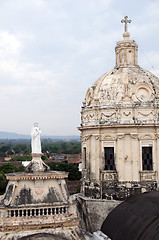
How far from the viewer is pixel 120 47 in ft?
67.7

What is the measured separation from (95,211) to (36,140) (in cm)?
580

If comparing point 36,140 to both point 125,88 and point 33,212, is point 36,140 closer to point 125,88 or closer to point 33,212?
point 33,212

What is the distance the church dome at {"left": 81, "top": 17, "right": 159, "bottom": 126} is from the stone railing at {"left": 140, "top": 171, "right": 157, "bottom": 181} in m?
2.70

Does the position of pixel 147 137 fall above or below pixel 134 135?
below

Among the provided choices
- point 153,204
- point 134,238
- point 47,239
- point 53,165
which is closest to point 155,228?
point 134,238

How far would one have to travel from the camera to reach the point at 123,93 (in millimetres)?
19078

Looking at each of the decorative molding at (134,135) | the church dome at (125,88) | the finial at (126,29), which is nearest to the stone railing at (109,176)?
the decorative molding at (134,135)

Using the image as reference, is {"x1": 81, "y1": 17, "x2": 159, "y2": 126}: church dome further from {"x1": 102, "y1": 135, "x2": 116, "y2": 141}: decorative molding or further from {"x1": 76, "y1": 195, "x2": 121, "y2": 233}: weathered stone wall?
{"x1": 76, "y1": 195, "x2": 121, "y2": 233}: weathered stone wall

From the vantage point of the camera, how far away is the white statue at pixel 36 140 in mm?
15242

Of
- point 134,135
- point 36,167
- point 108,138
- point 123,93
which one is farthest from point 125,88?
point 36,167

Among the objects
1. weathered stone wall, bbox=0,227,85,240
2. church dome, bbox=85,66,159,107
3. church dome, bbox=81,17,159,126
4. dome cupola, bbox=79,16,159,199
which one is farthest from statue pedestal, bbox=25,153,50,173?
church dome, bbox=85,66,159,107

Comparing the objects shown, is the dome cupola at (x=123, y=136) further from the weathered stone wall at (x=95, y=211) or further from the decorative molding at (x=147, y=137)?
the weathered stone wall at (x=95, y=211)

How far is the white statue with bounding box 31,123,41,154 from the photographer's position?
15242 millimetres

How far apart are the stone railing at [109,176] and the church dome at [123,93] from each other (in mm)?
2686
